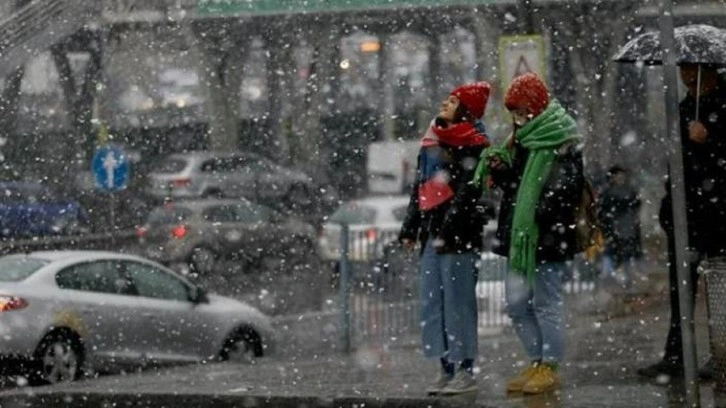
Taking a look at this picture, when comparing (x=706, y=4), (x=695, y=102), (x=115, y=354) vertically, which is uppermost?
(x=706, y=4)

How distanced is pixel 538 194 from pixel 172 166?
31595mm

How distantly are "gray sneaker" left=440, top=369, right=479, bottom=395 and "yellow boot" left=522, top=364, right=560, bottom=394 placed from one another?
0.34 m

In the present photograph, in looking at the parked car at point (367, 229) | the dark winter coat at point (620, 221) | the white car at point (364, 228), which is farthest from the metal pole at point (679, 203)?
the dark winter coat at point (620, 221)

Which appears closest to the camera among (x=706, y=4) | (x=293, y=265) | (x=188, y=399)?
(x=188, y=399)

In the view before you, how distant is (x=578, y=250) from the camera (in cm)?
1077

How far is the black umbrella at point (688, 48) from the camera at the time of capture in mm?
11023

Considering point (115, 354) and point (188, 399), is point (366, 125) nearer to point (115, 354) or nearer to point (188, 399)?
point (115, 354)


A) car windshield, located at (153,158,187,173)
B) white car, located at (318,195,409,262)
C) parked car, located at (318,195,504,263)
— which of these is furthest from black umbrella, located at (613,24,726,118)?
car windshield, located at (153,158,187,173)

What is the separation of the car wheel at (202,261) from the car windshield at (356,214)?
3010mm

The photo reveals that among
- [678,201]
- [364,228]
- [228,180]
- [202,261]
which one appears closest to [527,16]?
[364,228]

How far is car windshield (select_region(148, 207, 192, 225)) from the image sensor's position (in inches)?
1268

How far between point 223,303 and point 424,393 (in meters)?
7.86

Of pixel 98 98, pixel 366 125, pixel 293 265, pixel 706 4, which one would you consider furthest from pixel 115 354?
pixel 366 125

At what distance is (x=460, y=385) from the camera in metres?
11.1
